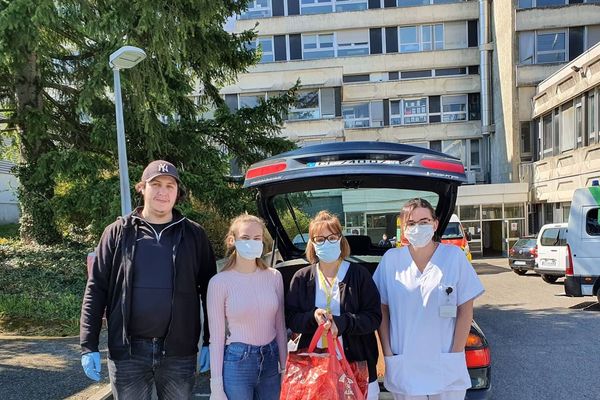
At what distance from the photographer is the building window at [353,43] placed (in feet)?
101

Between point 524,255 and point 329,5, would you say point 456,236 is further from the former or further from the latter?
point 329,5

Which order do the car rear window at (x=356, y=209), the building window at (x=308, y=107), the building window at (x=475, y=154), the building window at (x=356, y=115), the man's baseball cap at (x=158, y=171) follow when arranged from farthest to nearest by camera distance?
the building window at (x=475, y=154) → the building window at (x=356, y=115) → the building window at (x=308, y=107) → the car rear window at (x=356, y=209) → the man's baseball cap at (x=158, y=171)

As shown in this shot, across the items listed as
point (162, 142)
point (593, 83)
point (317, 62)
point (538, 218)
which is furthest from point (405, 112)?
point (162, 142)

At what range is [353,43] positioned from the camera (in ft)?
102

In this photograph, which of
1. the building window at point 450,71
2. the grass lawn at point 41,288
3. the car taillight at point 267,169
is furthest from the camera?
the building window at point 450,71

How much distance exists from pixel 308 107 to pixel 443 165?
2622cm

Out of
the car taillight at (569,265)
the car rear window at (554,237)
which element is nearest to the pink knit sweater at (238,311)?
the car taillight at (569,265)

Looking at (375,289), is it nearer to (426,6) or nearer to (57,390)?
(57,390)

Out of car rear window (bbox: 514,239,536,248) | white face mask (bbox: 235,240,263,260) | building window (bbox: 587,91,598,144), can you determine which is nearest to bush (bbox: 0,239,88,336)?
white face mask (bbox: 235,240,263,260)

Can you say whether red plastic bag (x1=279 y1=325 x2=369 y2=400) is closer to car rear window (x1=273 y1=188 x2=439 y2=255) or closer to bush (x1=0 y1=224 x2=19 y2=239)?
car rear window (x1=273 y1=188 x2=439 y2=255)

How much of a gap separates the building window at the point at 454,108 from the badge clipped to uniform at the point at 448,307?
1162 inches

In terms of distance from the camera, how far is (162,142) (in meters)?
9.89

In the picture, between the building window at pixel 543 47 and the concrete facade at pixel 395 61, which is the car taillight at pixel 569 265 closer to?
the building window at pixel 543 47

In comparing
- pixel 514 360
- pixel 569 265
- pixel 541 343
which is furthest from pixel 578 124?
pixel 514 360
